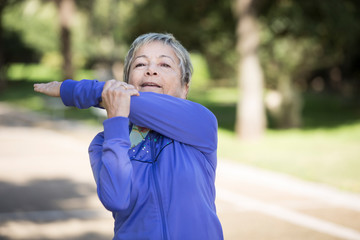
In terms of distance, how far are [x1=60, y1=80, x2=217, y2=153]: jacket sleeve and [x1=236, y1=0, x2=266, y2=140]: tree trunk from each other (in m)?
12.2

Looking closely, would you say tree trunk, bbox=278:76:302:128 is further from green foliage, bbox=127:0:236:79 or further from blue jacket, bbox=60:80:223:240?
blue jacket, bbox=60:80:223:240

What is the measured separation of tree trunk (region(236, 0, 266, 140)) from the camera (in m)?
14.0

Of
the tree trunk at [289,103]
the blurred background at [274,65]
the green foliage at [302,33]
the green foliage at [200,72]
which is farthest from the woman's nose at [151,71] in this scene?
the green foliage at [200,72]

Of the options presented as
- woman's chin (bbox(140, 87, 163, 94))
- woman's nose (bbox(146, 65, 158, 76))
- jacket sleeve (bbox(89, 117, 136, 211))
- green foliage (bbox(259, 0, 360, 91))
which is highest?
green foliage (bbox(259, 0, 360, 91))

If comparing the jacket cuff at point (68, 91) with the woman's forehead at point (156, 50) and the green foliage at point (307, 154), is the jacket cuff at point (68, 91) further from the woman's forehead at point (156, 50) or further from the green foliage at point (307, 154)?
the green foliage at point (307, 154)

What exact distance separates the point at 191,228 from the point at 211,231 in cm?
10

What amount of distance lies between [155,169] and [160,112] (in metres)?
0.22

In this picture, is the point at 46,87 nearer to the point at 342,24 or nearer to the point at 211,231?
the point at 211,231

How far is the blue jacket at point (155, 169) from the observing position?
1.76 meters

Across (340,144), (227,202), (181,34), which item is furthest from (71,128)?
(227,202)

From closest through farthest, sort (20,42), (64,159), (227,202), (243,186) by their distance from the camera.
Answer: (227,202) < (243,186) < (64,159) < (20,42)

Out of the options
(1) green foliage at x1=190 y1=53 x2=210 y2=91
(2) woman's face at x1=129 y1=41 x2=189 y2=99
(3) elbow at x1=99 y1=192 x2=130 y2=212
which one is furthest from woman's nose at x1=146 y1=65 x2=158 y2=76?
(1) green foliage at x1=190 y1=53 x2=210 y2=91

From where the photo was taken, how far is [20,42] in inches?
2046

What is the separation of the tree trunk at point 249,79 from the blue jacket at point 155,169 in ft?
39.9
